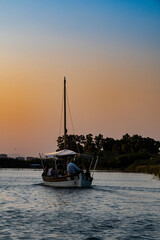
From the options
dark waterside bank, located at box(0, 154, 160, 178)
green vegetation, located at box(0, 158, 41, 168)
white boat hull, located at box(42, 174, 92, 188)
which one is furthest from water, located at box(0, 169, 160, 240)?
green vegetation, located at box(0, 158, 41, 168)

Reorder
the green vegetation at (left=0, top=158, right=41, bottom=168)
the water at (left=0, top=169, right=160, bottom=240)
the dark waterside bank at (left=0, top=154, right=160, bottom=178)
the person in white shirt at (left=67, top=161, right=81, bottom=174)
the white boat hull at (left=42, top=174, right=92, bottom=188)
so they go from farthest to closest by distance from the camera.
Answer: the green vegetation at (left=0, top=158, right=41, bottom=168) → the dark waterside bank at (left=0, top=154, right=160, bottom=178) → the white boat hull at (left=42, top=174, right=92, bottom=188) → the person in white shirt at (left=67, top=161, right=81, bottom=174) → the water at (left=0, top=169, right=160, bottom=240)

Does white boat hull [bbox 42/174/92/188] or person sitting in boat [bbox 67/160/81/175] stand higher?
person sitting in boat [bbox 67/160/81/175]

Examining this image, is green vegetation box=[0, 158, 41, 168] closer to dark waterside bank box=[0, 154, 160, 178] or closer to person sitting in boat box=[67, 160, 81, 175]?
dark waterside bank box=[0, 154, 160, 178]

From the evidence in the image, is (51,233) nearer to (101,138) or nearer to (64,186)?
(64,186)

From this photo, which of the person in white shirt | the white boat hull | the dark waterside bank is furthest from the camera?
the dark waterside bank

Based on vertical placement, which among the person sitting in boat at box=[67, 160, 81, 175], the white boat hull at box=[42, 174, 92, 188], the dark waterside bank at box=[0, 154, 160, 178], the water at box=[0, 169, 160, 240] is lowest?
the water at box=[0, 169, 160, 240]

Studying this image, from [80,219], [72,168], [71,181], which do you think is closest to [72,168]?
[72,168]

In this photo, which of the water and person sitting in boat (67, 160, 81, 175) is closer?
the water

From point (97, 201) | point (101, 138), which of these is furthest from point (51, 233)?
point (101, 138)

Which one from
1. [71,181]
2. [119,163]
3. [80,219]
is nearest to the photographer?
[80,219]

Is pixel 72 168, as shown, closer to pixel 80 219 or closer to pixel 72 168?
pixel 72 168

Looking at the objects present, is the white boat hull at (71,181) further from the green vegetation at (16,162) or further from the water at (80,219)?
the green vegetation at (16,162)

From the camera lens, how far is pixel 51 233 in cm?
1852

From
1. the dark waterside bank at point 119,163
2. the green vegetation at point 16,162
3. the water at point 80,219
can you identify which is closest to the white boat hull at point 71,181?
the water at point 80,219
